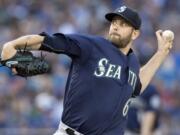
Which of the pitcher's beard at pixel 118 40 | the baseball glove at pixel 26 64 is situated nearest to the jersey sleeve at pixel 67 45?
the baseball glove at pixel 26 64

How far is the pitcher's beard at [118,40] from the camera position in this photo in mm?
6391

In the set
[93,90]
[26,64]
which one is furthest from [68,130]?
[26,64]

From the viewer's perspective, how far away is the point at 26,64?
5.90 metres

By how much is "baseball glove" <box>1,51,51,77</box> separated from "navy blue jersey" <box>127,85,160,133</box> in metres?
3.51

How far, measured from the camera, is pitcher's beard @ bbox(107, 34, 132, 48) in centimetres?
639

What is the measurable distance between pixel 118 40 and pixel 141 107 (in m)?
3.14

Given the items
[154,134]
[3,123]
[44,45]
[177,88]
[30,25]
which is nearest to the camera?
[44,45]

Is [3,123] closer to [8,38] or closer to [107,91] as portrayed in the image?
[8,38]

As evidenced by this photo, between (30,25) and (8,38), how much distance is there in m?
0.65

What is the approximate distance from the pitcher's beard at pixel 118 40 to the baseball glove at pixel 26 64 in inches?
27.5

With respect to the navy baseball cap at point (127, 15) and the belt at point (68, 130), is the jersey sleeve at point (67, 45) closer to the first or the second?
the navy baseball cap at point (127, 15)

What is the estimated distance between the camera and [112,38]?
639cm

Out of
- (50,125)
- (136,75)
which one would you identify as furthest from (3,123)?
(136,75)

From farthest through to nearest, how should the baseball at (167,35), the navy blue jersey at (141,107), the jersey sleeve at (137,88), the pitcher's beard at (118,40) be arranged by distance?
1. the navy blue jersey at (141,107)
2. the baseball at (167,35)
3. the jersey sleeve at (137,88)
4. the pitcher's beard at (118,40)
